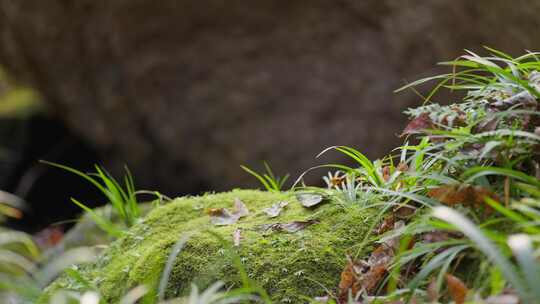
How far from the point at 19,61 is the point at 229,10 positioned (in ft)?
7.72

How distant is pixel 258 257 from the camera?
2.19 meters

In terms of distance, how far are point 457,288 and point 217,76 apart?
17.0 feet

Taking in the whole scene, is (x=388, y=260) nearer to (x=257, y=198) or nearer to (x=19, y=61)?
(x=257, y=198)

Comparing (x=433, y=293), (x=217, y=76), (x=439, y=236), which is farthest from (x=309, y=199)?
(x=217, y=76)

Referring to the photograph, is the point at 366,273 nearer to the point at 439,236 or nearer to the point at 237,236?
the point at 439,236

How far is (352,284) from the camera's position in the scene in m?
2.01

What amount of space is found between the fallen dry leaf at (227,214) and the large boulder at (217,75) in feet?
12.3

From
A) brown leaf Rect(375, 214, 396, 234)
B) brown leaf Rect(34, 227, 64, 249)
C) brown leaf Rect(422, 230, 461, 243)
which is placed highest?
brown leaf Rect(422, 230, 461, 243)

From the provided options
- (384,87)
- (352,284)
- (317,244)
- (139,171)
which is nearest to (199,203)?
(317,244)

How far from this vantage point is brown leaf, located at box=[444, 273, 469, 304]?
166 cm

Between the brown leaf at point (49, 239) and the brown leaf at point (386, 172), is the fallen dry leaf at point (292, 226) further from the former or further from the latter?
the brown leaf at point (49, 239)

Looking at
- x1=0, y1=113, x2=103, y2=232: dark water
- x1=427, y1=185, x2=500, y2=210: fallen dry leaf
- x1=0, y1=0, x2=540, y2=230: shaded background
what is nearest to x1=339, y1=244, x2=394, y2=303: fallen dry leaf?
x1=427, y1=185, x2=500, y2=210: fallen dry leaf

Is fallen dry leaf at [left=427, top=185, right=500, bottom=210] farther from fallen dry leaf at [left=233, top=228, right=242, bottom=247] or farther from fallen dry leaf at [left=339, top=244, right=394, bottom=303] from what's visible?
fallen dry leaf at [left=233, top=228, right=242, bottom=247]

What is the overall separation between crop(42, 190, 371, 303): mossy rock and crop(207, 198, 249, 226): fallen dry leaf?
28 mm
